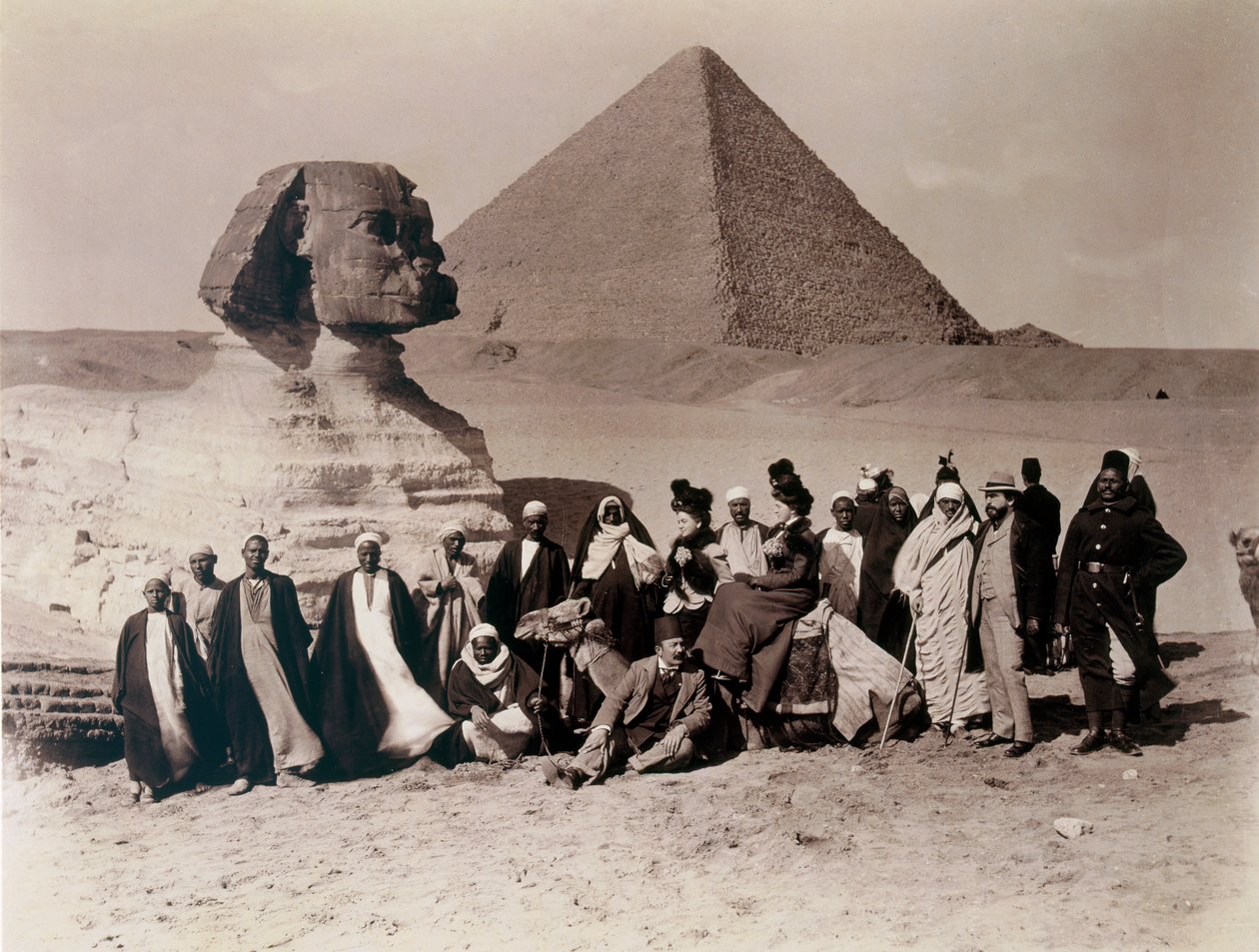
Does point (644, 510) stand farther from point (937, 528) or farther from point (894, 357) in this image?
point (894, 357)

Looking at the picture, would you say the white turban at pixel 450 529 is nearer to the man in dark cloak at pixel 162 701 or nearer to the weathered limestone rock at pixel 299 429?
the weathered limestone rock at pixel 299 429

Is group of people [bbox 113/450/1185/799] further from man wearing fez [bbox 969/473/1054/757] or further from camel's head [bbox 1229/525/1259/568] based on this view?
camel's head [bbox 1229/525/1259/568]

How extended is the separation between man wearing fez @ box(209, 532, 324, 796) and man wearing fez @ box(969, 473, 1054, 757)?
147 inches

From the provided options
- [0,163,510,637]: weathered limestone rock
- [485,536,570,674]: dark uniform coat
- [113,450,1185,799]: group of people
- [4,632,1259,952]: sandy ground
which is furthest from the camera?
[0,163,510,637]: weathered limestone rock

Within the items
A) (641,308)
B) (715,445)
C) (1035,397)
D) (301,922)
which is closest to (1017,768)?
(301,922)

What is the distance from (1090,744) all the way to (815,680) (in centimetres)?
148

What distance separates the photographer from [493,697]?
7.02 meters

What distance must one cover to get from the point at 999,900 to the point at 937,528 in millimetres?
2082

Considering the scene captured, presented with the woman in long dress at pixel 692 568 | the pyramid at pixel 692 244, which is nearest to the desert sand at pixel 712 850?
the woman in long dress at pixel 692 568

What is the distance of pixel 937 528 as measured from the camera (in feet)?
23.1

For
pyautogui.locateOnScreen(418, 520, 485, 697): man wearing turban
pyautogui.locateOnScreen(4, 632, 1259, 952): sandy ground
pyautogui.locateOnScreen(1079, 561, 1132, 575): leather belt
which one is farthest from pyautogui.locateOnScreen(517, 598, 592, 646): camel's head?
pyautogui.locateOnScreen(1079, 561, 1132, 575): leather belt

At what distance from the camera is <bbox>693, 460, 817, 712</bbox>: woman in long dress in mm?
6820

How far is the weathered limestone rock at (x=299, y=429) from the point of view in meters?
7.95

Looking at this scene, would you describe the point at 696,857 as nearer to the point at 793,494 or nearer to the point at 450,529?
the point at 793,494
